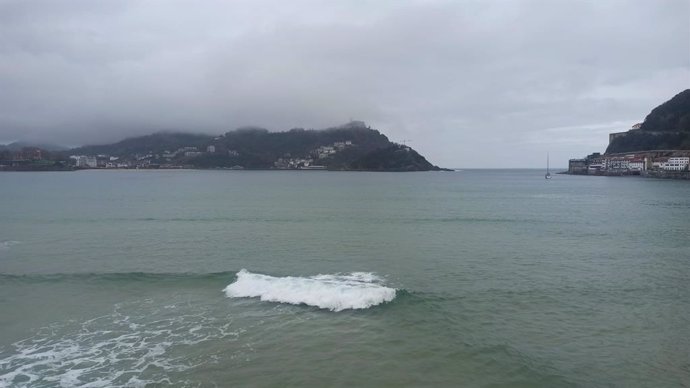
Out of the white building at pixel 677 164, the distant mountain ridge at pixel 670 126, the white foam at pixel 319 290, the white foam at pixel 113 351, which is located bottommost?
Answer: the white foam at pixel 113 351

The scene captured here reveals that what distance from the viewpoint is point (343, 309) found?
18531 mm

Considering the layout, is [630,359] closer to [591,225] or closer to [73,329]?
[73,329]

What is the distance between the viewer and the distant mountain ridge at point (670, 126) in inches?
7079

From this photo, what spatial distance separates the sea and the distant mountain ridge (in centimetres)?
18071

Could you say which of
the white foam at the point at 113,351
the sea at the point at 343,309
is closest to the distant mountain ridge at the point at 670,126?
the sea at the point at 343,309

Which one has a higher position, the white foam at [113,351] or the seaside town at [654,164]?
the seaside town at [654,164]

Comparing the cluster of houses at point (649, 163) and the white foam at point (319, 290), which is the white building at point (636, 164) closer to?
the cluster of houses at point (649, 163)

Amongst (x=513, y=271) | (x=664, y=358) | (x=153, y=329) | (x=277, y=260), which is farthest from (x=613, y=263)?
(x=153, y=329)

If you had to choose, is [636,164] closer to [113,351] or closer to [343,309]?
[343,309]

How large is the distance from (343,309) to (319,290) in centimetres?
222

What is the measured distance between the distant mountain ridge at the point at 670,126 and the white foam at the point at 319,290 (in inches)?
7892

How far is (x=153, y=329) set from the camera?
54.0 feet

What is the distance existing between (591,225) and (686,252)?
14.1 meters

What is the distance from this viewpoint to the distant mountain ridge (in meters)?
180
